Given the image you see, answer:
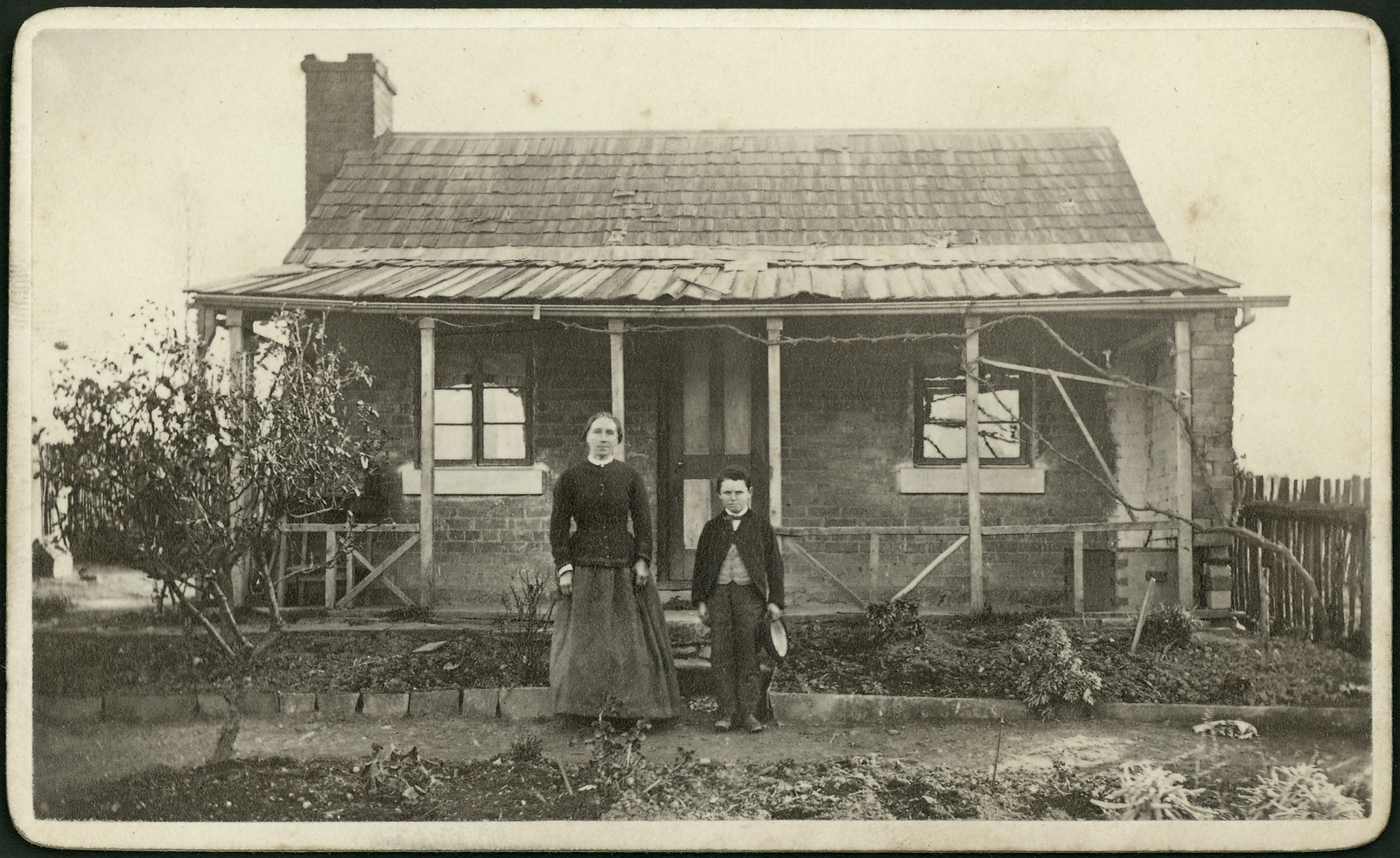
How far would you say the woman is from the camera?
18.4 feet

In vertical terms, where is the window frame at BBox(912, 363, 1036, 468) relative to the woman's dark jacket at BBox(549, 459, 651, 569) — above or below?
above

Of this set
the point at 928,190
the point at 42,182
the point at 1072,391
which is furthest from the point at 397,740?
the point at 928,190

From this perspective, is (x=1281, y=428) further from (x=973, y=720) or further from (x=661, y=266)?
(x=661, y=266)

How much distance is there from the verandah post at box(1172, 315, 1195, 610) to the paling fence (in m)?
0.35

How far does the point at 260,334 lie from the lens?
26.9ft

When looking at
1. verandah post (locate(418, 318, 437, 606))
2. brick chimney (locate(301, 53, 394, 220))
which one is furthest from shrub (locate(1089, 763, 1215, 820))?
brick chimney (locate(301, 53, 394, 220))

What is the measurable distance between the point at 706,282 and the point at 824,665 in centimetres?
303

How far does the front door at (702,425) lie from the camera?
346 inches

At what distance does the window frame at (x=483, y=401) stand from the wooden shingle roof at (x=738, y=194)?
85 centimetres

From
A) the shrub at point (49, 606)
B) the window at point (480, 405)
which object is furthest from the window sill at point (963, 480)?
the shrub at point (49, 606)

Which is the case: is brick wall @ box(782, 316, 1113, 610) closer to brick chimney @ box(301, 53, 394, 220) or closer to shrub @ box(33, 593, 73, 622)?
brick chimney @ box(301, 53, 394, 220)

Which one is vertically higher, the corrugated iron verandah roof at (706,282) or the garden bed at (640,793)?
the corrugated iron verandah roof at (706,282)

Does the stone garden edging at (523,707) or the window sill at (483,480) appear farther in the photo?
the window sill at (483,480)

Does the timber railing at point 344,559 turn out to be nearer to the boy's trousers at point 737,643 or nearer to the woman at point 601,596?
the woman at point 601,596
